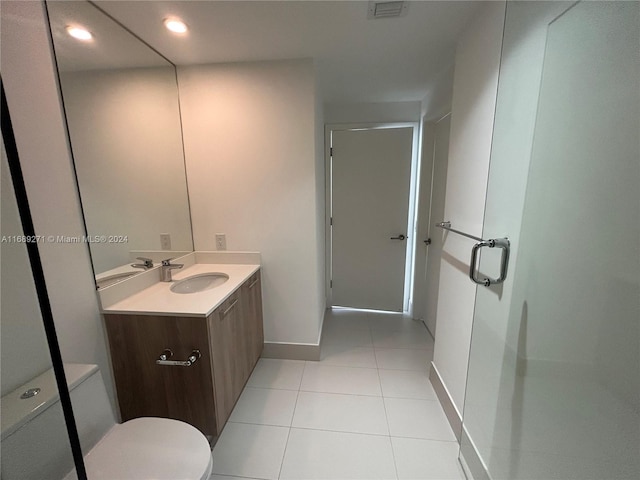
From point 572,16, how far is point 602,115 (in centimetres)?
36

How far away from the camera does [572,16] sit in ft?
2.47

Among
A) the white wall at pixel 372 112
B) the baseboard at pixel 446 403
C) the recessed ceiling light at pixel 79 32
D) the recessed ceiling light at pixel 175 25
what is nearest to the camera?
the recessed ceiling light at pixel 79 32

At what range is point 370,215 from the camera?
9.61 feet

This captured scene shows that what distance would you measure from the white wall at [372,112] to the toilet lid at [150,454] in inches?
113

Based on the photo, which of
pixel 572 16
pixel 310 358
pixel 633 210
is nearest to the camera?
A: pixel 633 210

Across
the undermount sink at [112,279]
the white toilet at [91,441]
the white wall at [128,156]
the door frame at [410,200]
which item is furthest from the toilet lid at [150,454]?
the door frame at [410,200]

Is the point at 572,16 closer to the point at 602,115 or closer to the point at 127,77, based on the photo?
the point at 602,115

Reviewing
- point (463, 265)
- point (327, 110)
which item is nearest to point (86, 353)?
point (463, 265)

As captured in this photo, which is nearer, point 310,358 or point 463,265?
point 463,265

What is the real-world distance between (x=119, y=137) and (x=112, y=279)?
0.80 metres

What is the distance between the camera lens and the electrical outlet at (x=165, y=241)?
1.73 m

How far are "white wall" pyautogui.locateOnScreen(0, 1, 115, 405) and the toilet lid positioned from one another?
0.43 m

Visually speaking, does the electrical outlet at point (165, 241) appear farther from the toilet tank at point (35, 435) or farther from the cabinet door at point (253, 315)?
the toilet tank at point (35, 435)

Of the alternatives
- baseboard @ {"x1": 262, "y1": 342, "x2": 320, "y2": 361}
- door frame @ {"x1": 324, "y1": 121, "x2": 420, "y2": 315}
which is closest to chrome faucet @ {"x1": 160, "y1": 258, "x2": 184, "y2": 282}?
baseboard @ {"x1": 262, "y1": 342, "x2": 320, "y2": 361}
